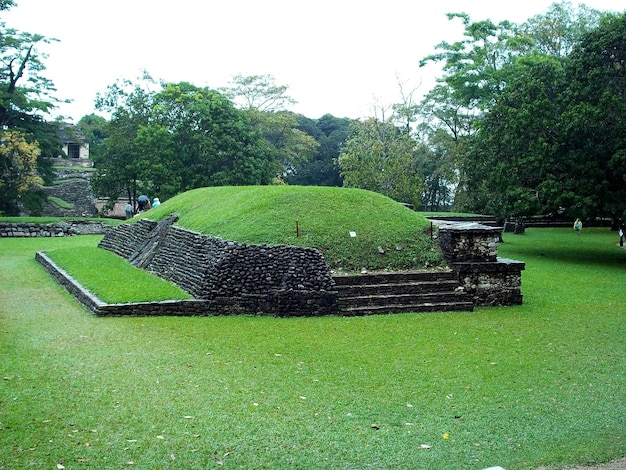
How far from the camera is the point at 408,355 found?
25.5 ft

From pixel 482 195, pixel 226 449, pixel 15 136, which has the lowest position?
pixel 226 449

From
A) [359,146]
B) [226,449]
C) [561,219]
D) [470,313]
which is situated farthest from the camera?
[561,219]

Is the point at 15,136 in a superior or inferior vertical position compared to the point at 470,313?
superior

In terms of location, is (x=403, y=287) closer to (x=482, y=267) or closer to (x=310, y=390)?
(x=482, y=267)

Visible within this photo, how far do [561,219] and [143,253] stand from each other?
26006mm

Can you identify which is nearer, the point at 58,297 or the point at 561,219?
the point at 58,297

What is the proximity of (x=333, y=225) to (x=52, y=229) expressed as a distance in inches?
655

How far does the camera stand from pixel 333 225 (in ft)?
41.4

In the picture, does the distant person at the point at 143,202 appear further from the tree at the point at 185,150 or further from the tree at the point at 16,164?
the tree at the point at 16,164

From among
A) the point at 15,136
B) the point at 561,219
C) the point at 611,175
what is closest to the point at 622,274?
the point at 611,175

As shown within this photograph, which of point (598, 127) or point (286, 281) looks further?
point (598, 127)

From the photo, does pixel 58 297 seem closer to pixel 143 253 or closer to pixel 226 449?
pixel 143 253

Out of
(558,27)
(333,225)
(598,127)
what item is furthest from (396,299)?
(558,27)

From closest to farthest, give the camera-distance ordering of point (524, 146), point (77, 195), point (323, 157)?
1. point (524, 146)
2. point (77, 195)
3. point (323, 157)
